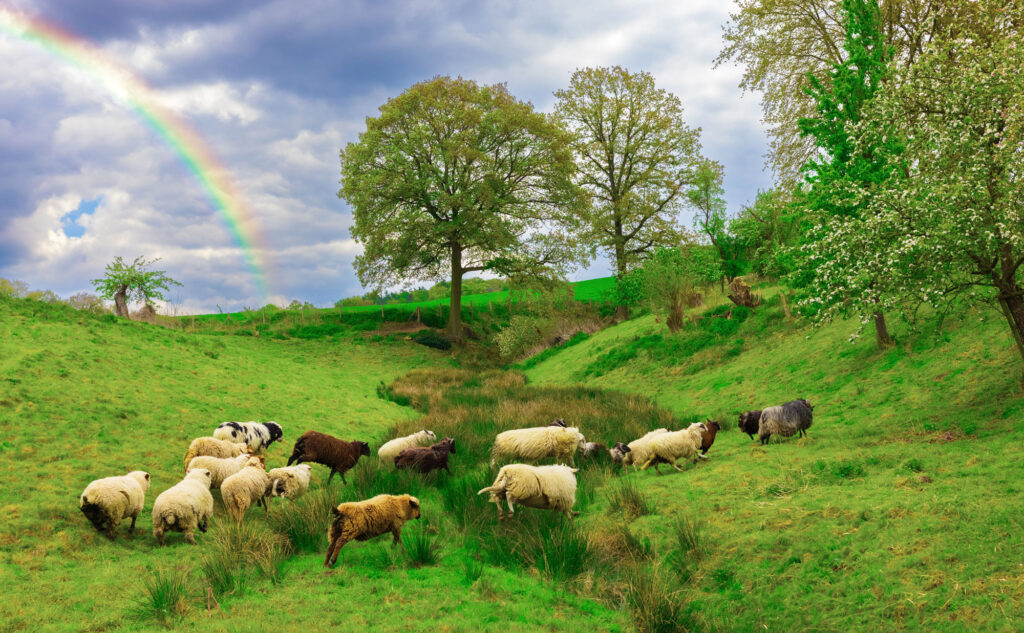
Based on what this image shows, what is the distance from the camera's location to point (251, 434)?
1210 centimetres

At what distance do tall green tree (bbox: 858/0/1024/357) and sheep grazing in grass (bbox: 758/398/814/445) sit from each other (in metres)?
3.23

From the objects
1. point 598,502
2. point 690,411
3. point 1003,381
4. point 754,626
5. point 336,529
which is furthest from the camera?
point 690,411

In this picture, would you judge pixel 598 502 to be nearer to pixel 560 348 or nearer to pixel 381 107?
pixel 560 348

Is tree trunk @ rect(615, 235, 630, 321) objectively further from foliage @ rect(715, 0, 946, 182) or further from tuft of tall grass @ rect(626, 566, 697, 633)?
tuft of tall grass @ rect(626, 566, 697, 633)

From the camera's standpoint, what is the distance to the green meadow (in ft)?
18.1

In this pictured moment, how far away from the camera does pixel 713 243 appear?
39.8 meters

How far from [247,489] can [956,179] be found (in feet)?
44.3

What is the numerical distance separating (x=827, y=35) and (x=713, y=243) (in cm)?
1606

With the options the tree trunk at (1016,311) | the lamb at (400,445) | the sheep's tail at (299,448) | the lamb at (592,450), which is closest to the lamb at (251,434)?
the sheep's tail at (299,448)

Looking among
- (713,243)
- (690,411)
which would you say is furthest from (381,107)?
(690,411)

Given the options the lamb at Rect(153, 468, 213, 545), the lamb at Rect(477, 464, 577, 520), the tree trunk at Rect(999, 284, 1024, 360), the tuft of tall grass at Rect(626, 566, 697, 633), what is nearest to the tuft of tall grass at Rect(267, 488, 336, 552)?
the lamb at Rect(153, 468, 213, 545)

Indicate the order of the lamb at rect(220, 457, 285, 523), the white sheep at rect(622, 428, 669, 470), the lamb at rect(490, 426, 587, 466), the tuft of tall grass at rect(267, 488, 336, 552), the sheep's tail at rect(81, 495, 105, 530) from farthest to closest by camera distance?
the lamb at rect(490, 426, 587, 466) → the white sheep at rect(622, 428, 669, 470) → the lamb at rect(220, 457, 285, 523) → the tuft of tall grass at rect(267, 488, 336, 552) → the sheep's tail at rect(81, 495, 105, 530)

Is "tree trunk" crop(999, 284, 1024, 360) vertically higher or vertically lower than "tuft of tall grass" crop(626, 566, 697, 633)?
higher

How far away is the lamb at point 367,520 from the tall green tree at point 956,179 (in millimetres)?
9756
